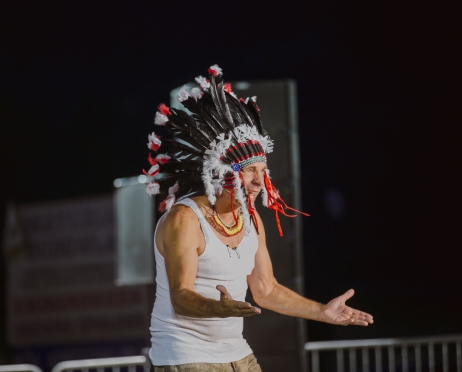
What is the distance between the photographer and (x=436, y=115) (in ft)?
45.7

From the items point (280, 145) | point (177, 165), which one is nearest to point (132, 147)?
point (280, 145)

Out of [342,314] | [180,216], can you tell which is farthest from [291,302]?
[180,216]

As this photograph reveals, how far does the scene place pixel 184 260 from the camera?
330 cm

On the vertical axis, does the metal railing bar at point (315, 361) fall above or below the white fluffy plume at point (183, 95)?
below

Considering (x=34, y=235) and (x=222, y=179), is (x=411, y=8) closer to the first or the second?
(x=34, y=235)

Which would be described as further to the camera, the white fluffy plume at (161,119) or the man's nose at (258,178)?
the white fluffy plume at (161,119)

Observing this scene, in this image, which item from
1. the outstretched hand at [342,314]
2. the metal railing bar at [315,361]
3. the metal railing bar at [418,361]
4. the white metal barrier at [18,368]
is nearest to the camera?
the outstretched hand at [342,314]

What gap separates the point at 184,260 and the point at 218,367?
0.57 m

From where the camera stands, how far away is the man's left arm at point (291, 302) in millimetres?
3469

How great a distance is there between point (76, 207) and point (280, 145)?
6802mm

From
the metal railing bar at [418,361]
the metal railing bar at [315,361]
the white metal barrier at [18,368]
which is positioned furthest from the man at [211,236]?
the metal railing bar at [418,361]

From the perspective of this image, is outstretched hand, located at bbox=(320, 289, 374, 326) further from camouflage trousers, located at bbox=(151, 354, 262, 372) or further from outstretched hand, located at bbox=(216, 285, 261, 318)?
outstretched hand, located at bbox=(216, 285, 261, 318)

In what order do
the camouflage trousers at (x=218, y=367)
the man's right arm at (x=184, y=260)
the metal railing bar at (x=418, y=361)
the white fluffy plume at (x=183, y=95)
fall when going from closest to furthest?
1. the man's right arm at (x=184, y=260)
2. the camouflage trousers at (x=218, y=367)
3. the white fluffy plume at (x=183, y=95)
4. the metal railing bar at (x=418, y=361)

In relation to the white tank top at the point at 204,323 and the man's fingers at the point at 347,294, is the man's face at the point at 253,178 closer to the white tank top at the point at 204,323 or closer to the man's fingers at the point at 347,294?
the white tank top at the point at 204,323
